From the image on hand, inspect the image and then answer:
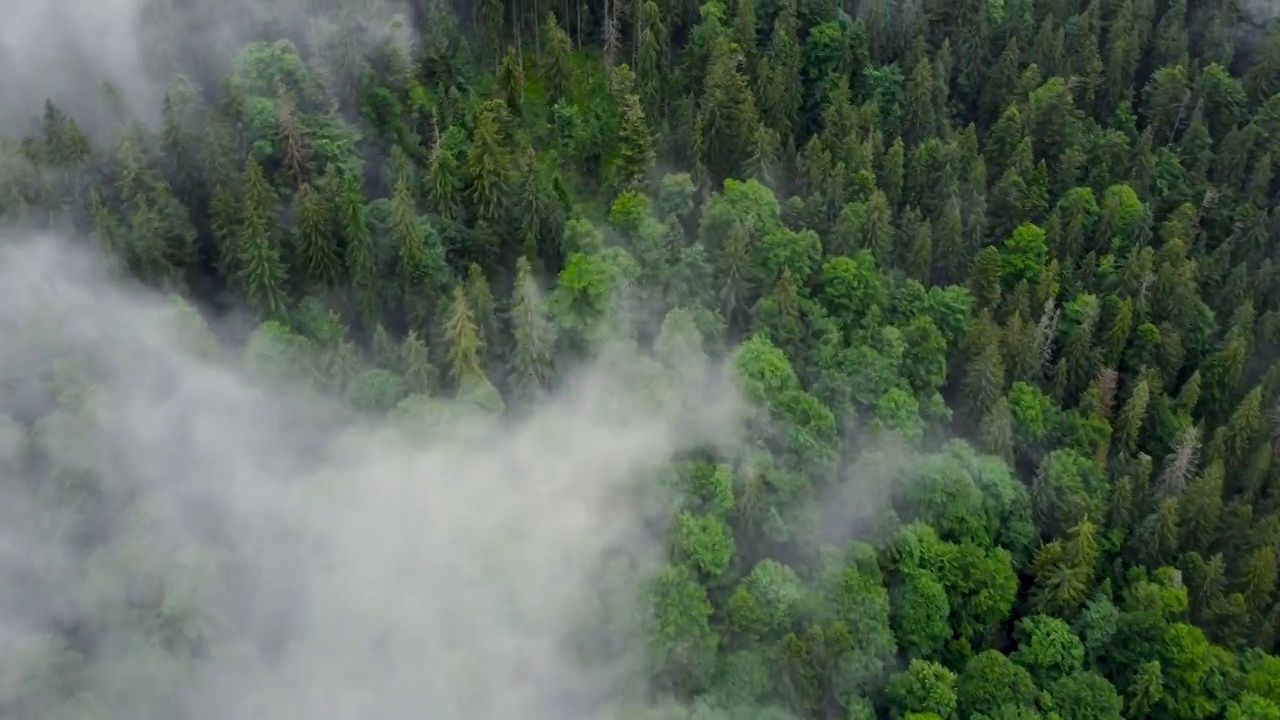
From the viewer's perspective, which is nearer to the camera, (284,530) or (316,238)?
(284,530)

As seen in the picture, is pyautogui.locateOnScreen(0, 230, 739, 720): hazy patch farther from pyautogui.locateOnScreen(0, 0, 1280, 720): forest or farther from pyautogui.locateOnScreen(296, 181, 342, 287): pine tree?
pyautogui.locateOnScreen(296, 181, 342, 287): pine tree

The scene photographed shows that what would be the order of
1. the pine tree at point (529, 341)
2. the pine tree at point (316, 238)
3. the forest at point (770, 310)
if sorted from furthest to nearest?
1. the pine tree at point (316, 238)
2. the pine tree at point (529, 341)
3. the forest at point (770, 310)

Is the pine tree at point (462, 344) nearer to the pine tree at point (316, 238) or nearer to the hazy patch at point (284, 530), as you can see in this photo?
the hazy patch at point (284, 530)

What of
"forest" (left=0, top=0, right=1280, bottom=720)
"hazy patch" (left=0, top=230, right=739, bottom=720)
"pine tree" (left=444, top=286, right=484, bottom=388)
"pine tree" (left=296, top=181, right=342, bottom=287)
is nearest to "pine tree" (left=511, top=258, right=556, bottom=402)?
"forest" (left=0, top=0, right=1280, bottom=720)

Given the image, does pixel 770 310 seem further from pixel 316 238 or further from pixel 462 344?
pixel 316 238

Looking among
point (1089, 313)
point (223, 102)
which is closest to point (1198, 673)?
point (1089, 313)

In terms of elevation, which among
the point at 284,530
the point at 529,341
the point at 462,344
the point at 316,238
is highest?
the point at 316,238

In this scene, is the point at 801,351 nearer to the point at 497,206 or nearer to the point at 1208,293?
the point at 497,206

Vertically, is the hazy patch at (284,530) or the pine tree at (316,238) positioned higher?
the pine tree at (316,238)

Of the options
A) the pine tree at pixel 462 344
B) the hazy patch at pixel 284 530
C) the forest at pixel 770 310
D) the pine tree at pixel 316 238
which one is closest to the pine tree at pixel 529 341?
the forest at pixel 770 310

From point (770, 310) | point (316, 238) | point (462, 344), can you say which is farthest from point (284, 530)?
point (770, 310)
